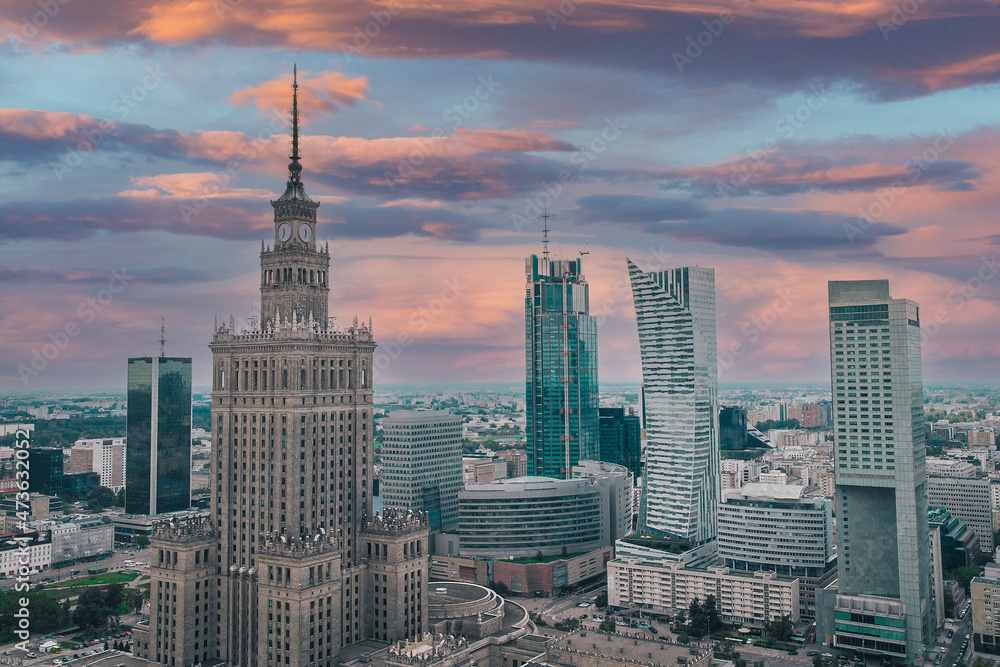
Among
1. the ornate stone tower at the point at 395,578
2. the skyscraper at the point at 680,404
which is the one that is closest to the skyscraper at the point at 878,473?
the skyscraper at the point at 680,404

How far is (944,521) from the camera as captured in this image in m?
158

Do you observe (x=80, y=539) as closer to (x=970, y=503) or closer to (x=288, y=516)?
(x=288, y=516)

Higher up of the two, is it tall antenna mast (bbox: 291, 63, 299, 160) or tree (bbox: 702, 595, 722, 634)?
tall antenna mast (bbox: 291, 63, 299, 160)

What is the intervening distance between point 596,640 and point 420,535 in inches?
849

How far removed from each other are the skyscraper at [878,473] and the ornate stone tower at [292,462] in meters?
69.0

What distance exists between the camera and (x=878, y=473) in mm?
115562

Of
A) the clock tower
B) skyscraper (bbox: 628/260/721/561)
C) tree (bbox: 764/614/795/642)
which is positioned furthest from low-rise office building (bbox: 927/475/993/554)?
the clock tower

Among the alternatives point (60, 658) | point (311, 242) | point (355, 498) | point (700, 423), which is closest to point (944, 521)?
point (700, 423)

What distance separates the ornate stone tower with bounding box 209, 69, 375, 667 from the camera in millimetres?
79250

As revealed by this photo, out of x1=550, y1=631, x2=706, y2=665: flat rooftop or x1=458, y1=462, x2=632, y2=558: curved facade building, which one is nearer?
x1=550, y1=631, x2=706, y2=665: flat rooftop

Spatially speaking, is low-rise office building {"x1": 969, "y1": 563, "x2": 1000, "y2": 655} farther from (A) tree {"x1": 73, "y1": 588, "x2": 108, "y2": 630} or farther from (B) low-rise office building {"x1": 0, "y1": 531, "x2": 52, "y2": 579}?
(B) low-rise office building {"x1": 0, "y1": 531, "x2": 52, "y2": 579}

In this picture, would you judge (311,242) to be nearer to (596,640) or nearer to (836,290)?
(596,640)

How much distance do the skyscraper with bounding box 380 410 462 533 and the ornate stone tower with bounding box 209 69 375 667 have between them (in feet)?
273

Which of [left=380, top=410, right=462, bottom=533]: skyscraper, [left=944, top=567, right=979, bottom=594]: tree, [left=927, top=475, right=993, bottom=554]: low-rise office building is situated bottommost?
[left=944, top=567, right=979, bottom=594]: tree
